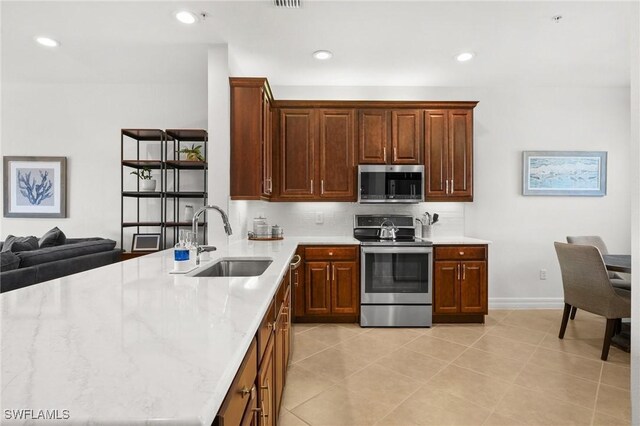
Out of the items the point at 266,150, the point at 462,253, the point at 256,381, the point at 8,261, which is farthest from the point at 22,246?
the point at 462,253

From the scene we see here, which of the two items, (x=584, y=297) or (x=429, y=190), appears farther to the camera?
(x=429, y=190)

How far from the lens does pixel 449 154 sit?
368 centimetres

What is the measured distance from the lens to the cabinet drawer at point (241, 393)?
0.68 m

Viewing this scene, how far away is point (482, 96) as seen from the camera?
4012 millimetres

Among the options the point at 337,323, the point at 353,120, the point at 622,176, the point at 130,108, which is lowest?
→ the point at 337,323

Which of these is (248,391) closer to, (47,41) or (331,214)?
(331,214)

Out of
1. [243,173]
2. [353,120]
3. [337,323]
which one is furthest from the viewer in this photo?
[353,120]

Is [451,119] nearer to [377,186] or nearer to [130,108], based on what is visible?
[377,186]

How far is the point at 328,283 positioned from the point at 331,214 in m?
0.95

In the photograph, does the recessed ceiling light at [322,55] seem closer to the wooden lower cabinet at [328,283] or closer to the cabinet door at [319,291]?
the wooden lower cabinet at [328,283]

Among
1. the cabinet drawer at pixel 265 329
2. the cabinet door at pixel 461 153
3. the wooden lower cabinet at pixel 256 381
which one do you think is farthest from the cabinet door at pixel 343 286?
the cabinet drawer at pixel 265 329

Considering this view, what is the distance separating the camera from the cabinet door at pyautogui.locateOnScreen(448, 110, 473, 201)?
12.0 feet

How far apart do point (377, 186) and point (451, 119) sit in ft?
3.83

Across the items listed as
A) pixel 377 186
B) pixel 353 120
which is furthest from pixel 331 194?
pixel 353 120
